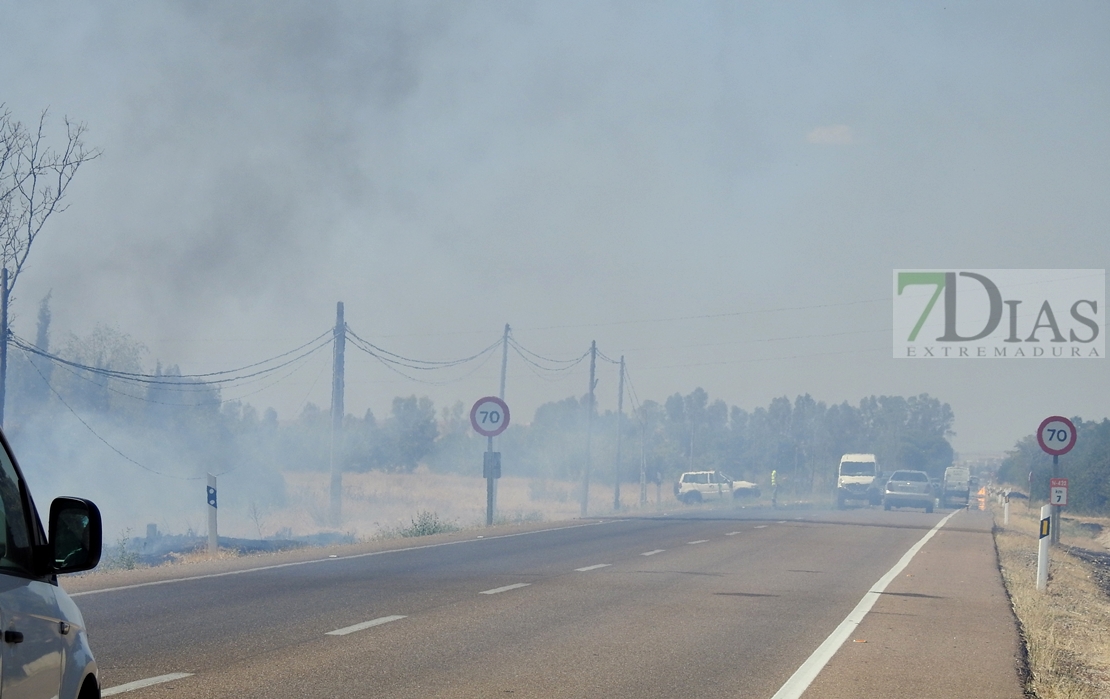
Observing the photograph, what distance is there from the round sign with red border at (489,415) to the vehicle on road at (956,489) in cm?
3805

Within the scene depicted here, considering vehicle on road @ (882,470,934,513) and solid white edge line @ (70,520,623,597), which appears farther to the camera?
vehicle on road @ (882,470,934,513)

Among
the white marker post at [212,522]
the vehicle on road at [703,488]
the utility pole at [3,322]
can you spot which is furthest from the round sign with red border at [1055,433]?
the vehicle on road at [703,488]

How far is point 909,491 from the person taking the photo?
159ft

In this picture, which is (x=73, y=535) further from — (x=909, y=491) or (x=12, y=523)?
(x=909, y=491)

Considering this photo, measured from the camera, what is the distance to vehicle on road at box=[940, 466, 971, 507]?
60125 millimetres

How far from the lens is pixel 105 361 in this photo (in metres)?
56.6

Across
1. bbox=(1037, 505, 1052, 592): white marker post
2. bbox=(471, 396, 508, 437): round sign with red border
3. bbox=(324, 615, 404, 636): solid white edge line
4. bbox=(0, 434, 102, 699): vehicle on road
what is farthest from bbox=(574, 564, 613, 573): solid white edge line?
bbox=(0, 434, 102, 699): vehicle on road

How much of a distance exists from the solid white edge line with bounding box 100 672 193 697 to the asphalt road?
7cm

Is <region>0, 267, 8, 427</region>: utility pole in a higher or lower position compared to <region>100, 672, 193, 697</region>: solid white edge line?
higher

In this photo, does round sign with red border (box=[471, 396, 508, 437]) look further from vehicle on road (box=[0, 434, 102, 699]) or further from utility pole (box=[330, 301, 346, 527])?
vehicle on road (box=[0, 434, 102, 699])

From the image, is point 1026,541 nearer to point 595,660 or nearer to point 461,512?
point 595,660

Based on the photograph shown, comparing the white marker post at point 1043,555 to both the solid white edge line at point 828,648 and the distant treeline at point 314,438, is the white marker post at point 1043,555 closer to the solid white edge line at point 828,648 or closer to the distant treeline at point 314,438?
the solid white edge line at point 828,648

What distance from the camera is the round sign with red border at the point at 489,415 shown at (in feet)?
93.0

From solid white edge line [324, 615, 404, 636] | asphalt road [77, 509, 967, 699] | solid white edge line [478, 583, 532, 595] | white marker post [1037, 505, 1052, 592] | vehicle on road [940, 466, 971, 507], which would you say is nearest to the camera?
asphalt road [77, 509, 967, 699]
